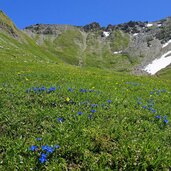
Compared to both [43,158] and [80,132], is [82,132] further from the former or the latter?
[43,158]

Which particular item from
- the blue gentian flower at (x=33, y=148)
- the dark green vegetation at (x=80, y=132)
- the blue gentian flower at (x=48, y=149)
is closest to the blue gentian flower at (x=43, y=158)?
the dark green vegetation at (x=80, y=132)

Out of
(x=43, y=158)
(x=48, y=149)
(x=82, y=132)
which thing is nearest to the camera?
(x=43, y=158)

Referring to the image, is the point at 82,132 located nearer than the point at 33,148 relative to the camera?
No

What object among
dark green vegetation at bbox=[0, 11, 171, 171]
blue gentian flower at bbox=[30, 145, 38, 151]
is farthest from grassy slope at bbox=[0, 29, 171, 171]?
blue gentian flower at bbox=[30, 145, 38, 151]

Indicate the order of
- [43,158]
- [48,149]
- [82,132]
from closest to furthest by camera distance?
[43,158] → [48,149] → [82,132]

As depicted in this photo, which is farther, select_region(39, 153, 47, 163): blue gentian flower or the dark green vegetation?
the dark green vegetation

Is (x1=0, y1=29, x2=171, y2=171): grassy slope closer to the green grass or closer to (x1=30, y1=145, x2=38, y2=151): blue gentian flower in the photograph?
the green grass

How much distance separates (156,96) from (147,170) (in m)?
9.38

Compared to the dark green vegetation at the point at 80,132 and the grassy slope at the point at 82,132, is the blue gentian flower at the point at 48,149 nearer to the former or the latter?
the dark green vegetation at the point at 80,132

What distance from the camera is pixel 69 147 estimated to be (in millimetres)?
9469

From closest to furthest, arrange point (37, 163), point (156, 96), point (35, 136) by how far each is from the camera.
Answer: point (37, 163)
point (35, 136)
point (156, 96)

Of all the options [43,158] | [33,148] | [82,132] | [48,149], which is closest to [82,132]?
[82,132]

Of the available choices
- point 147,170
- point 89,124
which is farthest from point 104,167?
point 89,124

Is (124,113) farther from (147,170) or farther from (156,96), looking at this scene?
(156,96)
